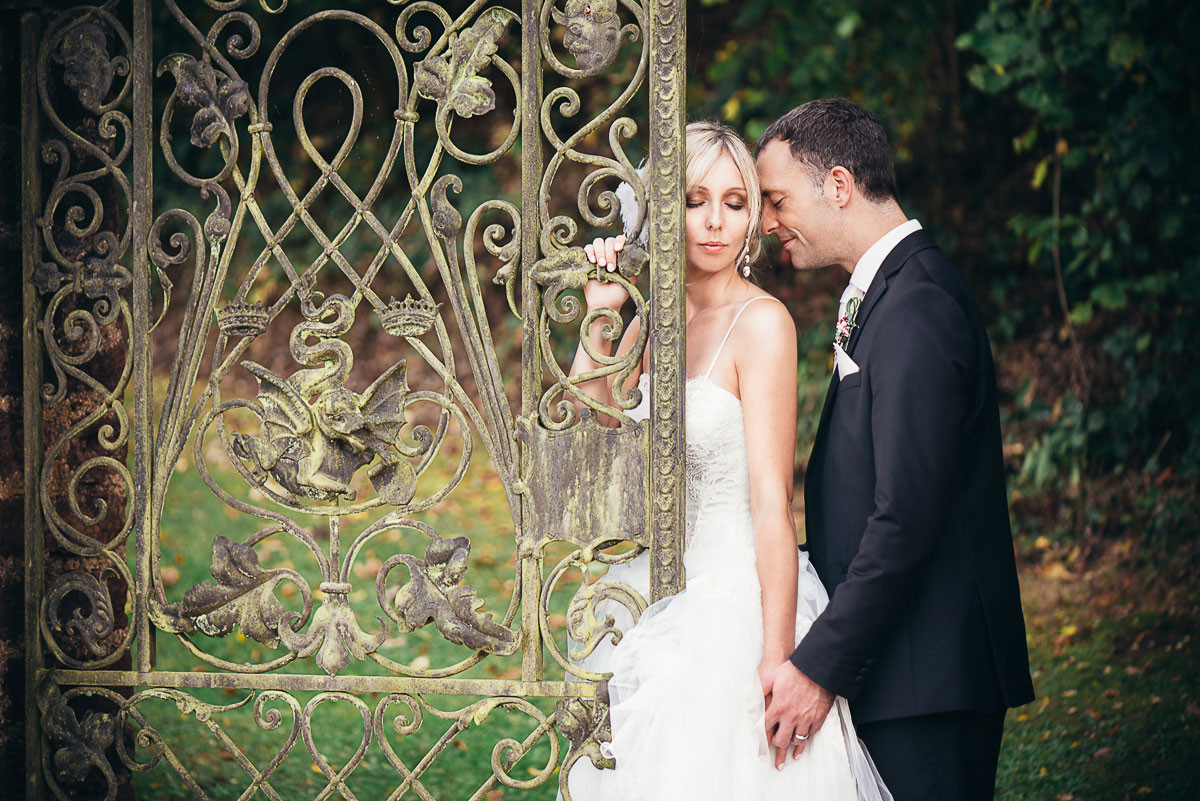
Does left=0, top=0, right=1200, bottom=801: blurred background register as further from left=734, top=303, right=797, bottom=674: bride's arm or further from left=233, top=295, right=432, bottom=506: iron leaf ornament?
left=233, top=295, right=432, bottom=506: iron leaf ornament

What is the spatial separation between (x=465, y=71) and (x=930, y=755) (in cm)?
193

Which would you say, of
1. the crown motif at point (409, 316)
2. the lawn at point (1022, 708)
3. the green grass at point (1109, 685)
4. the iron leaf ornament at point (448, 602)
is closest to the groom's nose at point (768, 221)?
the crown motif at point (409, 316)

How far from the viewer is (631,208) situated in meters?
2.79

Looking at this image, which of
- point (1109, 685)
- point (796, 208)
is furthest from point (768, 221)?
point (1109, 685)

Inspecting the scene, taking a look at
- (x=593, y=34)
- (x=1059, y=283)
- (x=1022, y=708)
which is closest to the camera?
(x=593, y=34)

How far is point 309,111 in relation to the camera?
10547 mm

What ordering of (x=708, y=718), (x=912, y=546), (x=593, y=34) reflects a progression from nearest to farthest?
(x=912, y=546) → (x=708, y=718) → (x=593, y=34)

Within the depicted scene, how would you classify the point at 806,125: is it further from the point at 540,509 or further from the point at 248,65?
the point at 248,65

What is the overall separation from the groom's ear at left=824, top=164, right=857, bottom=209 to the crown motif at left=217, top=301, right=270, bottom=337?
1.44 meters

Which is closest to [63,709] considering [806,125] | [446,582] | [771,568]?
[446,582]

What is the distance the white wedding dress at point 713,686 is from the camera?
2.55 meters

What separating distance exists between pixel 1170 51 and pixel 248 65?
6794mm

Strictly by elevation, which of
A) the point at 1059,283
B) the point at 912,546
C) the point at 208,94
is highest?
the point at 208,94

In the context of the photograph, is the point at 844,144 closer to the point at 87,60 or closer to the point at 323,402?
the point at 323,402
